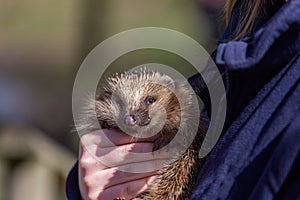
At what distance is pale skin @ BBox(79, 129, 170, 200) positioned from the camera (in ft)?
6.22

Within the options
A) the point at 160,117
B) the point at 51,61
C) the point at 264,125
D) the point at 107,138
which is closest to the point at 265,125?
the point at 264,125

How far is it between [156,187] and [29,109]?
367 inches

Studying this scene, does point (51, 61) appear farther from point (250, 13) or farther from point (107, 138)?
point (250, 13)

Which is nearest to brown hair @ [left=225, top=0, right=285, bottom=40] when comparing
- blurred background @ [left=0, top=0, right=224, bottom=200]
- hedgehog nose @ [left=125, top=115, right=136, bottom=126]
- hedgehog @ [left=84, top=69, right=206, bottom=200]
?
hedgehog @ [left=84, top=69, right=206, bottom=200]

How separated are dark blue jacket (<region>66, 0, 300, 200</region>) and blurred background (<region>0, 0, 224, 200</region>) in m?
1.48

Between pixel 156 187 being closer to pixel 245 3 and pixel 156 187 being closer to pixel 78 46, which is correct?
pixel 245 3

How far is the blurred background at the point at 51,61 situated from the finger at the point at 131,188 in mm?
1276

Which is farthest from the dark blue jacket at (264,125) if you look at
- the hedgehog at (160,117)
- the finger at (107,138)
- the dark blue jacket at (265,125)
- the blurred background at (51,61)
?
the blurred background at (51,61)

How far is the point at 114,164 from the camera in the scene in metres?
1.95

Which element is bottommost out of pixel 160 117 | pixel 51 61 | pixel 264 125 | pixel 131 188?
pixel 51 61

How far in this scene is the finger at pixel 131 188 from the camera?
6.19 ft

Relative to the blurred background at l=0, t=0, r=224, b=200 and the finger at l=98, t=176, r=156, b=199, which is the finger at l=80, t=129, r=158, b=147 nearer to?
the finger at l=98, t=176, r=156, b=199

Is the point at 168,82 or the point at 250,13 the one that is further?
the point at 168,82

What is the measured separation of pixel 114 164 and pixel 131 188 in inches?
3.3
